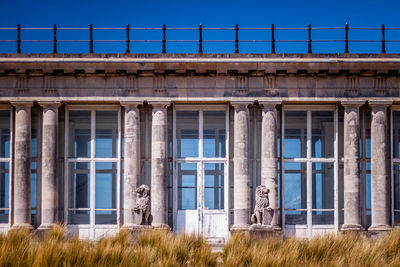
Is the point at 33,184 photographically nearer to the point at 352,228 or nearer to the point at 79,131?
the point at 79,131

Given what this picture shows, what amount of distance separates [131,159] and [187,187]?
242 cm

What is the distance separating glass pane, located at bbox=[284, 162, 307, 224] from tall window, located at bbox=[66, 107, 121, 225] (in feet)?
21.4

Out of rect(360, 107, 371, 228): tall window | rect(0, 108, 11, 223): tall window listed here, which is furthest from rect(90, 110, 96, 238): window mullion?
rect(360, 107, 371, 228): tall window

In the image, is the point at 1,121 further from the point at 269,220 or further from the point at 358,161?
the point at 358,161

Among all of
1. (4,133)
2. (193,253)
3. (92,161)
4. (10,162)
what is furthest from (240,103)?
(4,133)

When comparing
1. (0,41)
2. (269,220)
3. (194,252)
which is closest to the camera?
(194,252)

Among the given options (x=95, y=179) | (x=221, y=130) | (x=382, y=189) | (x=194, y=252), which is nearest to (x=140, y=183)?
(x=95, y=179)

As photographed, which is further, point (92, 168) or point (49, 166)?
point (92, 168)

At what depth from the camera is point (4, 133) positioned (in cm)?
2066

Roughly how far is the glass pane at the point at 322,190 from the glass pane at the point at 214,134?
3670mm

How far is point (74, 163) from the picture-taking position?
20.6 m

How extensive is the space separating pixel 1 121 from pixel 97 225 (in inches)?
218

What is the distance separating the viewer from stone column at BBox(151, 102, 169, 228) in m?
19.6

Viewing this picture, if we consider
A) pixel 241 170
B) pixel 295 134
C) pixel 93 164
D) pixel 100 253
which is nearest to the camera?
pixel 100 253
